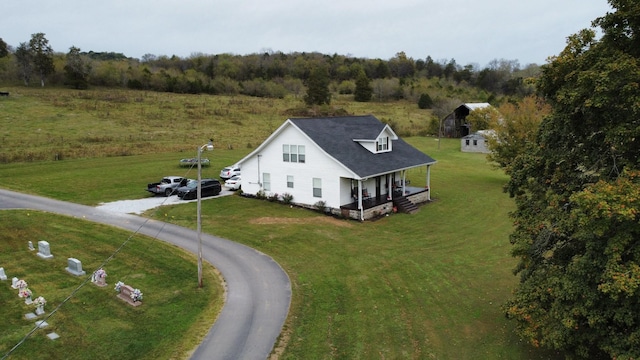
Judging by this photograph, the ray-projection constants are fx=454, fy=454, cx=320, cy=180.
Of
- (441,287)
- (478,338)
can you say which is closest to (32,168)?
(441,287)

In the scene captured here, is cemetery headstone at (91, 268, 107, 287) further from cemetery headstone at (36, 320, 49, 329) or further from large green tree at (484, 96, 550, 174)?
large green tree at (484, 96, 550, 174)

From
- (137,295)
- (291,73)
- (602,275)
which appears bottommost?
(137,295)

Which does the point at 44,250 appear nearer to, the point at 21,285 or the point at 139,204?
the point at 21,285

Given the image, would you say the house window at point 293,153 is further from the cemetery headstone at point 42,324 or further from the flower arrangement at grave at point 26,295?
the cemetery headstone at point 42,324

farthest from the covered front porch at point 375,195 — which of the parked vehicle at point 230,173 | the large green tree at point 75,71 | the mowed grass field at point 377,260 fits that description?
the large green tree at point 75,71

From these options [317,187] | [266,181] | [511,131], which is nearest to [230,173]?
[266,181]

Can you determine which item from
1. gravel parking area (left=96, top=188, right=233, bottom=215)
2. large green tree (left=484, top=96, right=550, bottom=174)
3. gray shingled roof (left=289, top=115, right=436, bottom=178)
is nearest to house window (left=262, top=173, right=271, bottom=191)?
gravel parking area (left=96, top=188, right=233, bottom=215)

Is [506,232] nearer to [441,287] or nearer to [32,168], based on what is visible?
[441,287]
